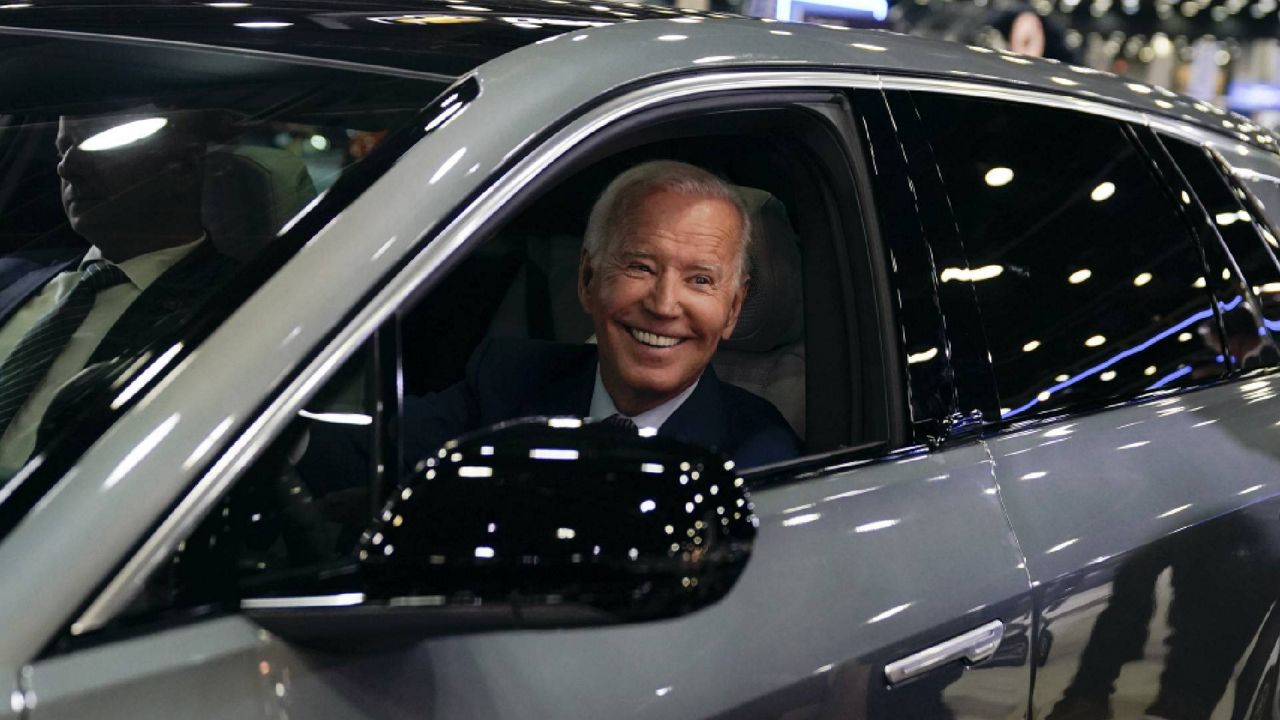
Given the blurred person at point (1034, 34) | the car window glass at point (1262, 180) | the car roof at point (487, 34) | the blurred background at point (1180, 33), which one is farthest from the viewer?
the blurred background at point (1180, 33)

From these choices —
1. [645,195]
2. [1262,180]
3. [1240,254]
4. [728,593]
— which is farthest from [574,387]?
[1262,180]

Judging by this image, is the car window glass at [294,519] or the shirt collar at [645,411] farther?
the shirt collar at [645,411]

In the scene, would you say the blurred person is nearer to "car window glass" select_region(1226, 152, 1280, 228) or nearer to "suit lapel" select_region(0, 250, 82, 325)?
"car window glass" select_region(1226, 152, 1280, 228)

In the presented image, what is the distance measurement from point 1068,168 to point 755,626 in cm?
105

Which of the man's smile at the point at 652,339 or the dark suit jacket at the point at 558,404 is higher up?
the man's smile at the point at 652,339

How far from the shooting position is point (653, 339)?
203 centimetres

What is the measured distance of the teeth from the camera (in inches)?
79.4

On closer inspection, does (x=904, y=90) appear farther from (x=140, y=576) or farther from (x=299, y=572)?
(x=140, y=576)

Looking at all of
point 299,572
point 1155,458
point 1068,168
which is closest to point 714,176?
point 1068,168

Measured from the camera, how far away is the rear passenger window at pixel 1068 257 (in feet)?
6.68

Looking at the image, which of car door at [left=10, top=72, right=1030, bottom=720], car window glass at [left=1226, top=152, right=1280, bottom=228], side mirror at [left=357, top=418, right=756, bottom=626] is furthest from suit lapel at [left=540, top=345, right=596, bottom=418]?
car window glass at [left=1226, top=152, right=1280, bottom=228]

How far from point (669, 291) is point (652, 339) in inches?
2.9

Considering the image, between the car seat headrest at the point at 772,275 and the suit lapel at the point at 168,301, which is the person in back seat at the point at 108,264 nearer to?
the suit lapel at the point at 168,301

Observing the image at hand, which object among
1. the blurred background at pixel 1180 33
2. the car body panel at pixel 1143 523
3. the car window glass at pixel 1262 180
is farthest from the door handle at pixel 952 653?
the blurred background at pixel 1180 33
